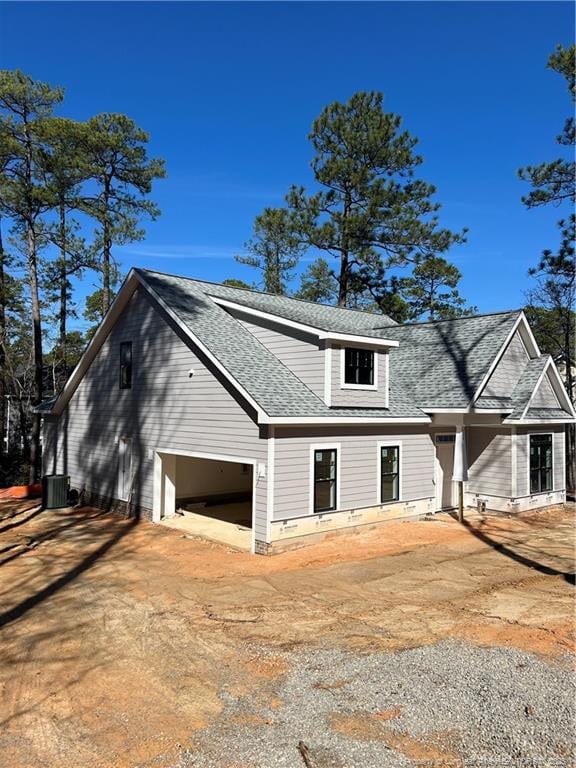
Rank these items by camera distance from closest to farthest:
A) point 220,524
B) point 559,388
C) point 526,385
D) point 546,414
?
point 220,524, point 546,414, point 526,385, point 559,388

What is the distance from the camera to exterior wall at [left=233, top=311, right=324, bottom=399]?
14.0 metres

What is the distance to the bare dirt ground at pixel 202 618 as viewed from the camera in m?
5.39

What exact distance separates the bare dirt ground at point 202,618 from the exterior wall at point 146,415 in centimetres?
239

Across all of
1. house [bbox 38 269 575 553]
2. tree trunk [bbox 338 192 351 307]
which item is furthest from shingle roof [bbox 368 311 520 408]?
tree trunk [bbox 338 192 351 307]

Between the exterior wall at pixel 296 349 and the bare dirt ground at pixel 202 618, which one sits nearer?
the bare dirt ground at pixel 202 618

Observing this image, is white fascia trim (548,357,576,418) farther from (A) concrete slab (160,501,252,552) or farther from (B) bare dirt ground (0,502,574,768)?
(A) concrete slab (160,501,252,552)

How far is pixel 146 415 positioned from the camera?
53.6 ft

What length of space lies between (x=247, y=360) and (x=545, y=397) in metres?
10.8

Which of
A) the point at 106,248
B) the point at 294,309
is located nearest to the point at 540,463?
the point at 294,309

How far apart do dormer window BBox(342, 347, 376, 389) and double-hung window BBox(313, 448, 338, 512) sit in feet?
6.57

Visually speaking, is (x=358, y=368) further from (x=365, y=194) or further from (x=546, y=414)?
(x=365, y=194)

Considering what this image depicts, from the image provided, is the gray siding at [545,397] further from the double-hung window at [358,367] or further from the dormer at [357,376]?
the double-hung window at [358,367]

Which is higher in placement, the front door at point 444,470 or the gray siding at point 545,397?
the gray siding at point 545,397

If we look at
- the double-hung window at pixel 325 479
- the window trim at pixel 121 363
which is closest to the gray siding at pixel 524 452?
the double-hung window at pixel 325 479
